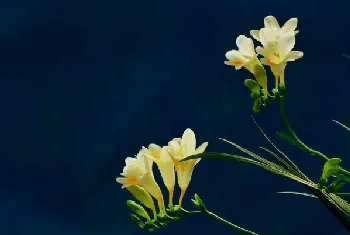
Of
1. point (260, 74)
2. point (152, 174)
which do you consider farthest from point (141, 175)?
point (260, 74)

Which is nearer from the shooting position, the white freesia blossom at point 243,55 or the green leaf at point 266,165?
the green leaf at point 266,165

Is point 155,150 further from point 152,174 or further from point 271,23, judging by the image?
point 271,23

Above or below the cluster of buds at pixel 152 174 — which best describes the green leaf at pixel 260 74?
above

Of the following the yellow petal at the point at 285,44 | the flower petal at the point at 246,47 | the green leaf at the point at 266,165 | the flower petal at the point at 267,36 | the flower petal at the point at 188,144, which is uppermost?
the flower petal at the point at 246,47

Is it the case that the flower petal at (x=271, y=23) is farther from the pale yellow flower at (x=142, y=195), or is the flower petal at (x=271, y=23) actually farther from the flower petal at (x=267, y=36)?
the pale yellow flower at (x=142, y=195)

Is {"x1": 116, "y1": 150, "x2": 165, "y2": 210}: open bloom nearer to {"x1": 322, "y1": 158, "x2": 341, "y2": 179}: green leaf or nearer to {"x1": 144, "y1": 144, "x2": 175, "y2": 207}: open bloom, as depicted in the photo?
{"x1": 144, "y1": 144, "x2": 175, "y2": 207}: open bloom

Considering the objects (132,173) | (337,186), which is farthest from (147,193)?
(337,186)

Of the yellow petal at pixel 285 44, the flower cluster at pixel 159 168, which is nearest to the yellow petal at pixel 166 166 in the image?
the flower cluster at pixel 159 168
